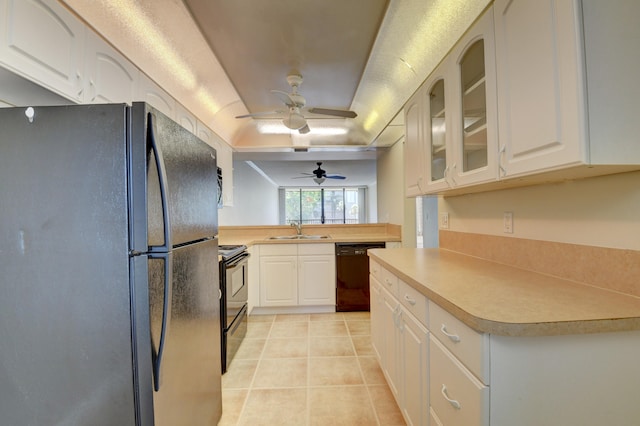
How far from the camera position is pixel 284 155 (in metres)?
4.16

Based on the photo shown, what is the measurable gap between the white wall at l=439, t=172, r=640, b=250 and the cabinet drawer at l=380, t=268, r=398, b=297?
0.65 m

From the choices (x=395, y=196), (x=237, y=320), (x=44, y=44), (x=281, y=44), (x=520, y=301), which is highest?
(x=281, y=44)

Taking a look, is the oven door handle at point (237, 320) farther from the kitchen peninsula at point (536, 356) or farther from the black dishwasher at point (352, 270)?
the kitchen peninsula at point (536, 356)

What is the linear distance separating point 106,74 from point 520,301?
7.13 feet

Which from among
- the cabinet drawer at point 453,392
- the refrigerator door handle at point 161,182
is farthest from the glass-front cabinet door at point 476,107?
the refrigerator door handle at point 161,182

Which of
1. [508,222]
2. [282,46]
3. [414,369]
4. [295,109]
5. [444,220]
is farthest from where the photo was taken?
[295,109]

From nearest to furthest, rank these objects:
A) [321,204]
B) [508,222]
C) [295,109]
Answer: [508,222] < [295,109] < [321,204]

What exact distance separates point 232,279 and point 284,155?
2321 mm

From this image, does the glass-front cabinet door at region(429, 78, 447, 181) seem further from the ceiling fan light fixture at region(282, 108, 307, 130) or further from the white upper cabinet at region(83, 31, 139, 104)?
the white upper cabinet at region(83, 31, 139, 104)

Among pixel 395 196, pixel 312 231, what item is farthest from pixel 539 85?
pixel 312 231

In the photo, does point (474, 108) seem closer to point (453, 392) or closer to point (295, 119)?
point (453, 392)

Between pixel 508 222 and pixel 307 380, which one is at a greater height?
pixel 508 222

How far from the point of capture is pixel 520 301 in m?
0.93

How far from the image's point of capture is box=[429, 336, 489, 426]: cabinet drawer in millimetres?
807
